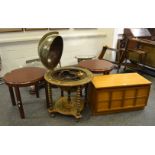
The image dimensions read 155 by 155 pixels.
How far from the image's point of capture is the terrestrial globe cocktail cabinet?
5.79 ft

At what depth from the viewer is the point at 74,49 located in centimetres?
387

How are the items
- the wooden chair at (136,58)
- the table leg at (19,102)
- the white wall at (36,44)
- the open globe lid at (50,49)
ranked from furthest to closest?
the wooden chair at (136,58) → the white wall at (36,44) → the table leg at (19,102) → the open globe lid at (50,49)

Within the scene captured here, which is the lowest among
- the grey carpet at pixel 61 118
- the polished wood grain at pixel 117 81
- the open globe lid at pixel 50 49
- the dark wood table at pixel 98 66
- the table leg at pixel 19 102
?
the grey carpet at pixel 61 118

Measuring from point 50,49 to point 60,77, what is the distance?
33 cm

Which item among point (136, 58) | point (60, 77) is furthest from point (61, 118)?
point (136, 58)

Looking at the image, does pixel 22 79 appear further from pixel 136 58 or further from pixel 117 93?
pixel 136 58

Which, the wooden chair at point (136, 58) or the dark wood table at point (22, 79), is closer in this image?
the dark wood table at point (22, 79)

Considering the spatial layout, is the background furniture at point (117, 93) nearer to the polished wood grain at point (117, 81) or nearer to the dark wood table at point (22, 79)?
the polished wood grain at point (117, 81)

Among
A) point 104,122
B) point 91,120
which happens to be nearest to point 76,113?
point 91,120

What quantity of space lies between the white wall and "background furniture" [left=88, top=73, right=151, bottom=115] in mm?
1700

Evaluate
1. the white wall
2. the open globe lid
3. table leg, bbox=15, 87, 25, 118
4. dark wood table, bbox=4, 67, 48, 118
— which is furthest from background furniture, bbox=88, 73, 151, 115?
the white wall

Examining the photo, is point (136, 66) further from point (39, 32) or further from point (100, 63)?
point (39, 32)

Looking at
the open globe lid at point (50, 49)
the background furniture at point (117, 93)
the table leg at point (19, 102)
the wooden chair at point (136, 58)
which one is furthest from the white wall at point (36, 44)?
the background furniture at point (117, 93)

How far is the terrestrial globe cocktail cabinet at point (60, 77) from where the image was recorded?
5.79 feet
